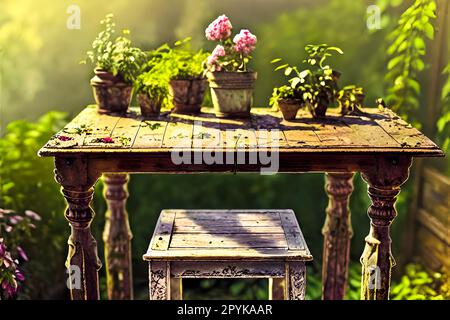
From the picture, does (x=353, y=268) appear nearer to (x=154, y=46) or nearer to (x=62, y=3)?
(x=154, y=46)

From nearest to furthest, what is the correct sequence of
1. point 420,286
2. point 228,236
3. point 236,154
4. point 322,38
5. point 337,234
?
1. point 236,154
2. point 228,236
3. point 337,234
4. point 420,286
5. point 322,38

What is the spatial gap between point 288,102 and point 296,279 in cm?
119

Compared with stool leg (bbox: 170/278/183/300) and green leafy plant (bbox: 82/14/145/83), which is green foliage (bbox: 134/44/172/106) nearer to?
green leafy plant (bbox: 82/14/145/83)

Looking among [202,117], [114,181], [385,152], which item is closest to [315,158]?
[385,152]

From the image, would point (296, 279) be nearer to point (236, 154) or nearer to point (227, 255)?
point (227, 255)

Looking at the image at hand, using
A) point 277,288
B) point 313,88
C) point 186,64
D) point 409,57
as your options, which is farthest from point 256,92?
point 277,288

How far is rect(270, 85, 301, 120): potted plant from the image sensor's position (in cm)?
418

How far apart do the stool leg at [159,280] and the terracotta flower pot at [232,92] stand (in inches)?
44.2

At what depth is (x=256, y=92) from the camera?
6.07 m

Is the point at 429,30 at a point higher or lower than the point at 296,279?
higher

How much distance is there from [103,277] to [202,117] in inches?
95.5

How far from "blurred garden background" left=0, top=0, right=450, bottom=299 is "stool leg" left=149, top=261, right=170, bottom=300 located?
1734 millimetres

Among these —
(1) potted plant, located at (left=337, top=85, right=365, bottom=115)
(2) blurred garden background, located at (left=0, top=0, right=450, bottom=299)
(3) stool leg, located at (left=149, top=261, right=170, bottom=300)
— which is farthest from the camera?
(2) blurred garden background, located at (left=0, top=0, right=450, bottom=299)

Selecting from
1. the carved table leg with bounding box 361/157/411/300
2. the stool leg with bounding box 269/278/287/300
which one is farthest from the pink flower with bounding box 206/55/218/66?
the stool leg with bounding box 269/278/287/300
